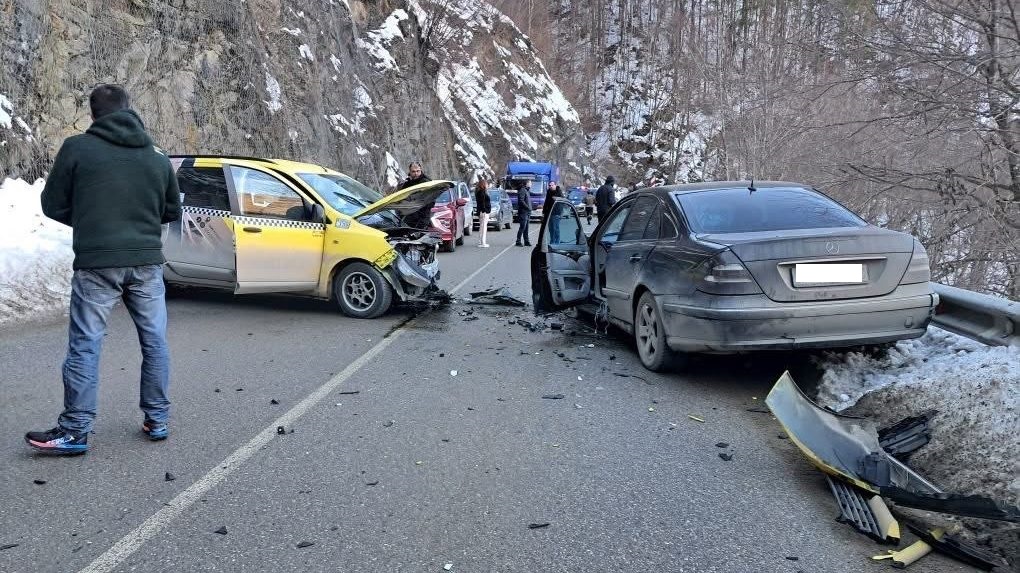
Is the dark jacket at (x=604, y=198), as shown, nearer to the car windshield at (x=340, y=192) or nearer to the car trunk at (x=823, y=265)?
the car windshield at (x=340, y=192)

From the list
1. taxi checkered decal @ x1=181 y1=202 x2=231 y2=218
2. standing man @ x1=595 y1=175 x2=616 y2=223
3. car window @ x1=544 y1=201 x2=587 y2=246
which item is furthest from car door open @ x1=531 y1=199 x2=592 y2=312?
standing man @ x1=595 y1=175 x2=616 y2=223

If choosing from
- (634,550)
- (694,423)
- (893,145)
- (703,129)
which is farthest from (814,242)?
(703,129)

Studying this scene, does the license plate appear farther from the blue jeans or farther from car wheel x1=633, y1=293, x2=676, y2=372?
the blue jeans

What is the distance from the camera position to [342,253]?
8867mm

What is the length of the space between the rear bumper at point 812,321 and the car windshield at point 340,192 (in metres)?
5.15

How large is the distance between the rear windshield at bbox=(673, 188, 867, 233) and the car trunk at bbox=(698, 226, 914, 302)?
0.53m

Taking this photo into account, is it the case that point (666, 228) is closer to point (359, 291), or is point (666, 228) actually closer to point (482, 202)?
point (359, 291)

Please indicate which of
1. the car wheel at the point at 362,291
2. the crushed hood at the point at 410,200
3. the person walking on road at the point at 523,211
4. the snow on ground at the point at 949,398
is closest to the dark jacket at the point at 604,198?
the person walking on road at the point at 523,211

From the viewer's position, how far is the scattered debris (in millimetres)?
10156

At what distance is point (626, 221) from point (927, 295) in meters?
2.86

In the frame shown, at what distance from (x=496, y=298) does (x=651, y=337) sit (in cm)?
408

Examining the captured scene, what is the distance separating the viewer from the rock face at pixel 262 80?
14.0 meters

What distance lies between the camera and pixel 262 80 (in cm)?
2112

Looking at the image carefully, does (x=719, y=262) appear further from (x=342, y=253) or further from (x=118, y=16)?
(x=118, y=16)
